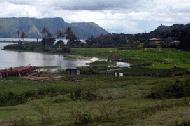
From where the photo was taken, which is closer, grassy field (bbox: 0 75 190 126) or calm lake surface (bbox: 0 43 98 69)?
grassy field (bbox: 0 75 190 126)

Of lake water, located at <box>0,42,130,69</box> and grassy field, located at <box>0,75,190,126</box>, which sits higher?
grassy field, located at <box>0,75,190,126</box>

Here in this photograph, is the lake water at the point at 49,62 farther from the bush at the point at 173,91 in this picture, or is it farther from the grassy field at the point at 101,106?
the bush at the point at 173,91

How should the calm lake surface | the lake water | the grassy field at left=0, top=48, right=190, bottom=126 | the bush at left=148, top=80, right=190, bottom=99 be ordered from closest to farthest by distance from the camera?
the grassy field at left=0, top=48, right=190, bottom=126 → the bush at left=148, top=80, right=190, bottom=99 → the lake water → the calm lake surface

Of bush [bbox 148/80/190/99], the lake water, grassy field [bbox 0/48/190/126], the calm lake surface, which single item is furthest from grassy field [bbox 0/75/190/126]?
the calm lake surface

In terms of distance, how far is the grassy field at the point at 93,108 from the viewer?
26.6 metres

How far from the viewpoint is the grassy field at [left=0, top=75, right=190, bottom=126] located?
2661cm

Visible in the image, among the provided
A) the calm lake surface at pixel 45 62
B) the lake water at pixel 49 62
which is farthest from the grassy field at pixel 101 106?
the calm lake surface at pixel 45 62

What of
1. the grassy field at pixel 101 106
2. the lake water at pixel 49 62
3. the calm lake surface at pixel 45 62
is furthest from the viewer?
the calm lake surface at pixel 45 62

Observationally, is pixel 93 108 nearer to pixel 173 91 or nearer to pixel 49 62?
pixel 173 91

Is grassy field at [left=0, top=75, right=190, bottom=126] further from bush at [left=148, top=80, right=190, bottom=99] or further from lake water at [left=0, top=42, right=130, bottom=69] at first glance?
lake water at [left=0, top=42, right=130, bottom=69]

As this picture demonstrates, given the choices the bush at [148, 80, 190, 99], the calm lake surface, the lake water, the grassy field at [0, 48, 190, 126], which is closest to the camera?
the grassy field at [0, 48, 190, 126]

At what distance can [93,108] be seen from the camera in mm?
32906

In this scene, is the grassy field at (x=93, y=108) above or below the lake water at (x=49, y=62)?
above

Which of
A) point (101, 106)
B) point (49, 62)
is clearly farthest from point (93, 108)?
point (49, 62)
